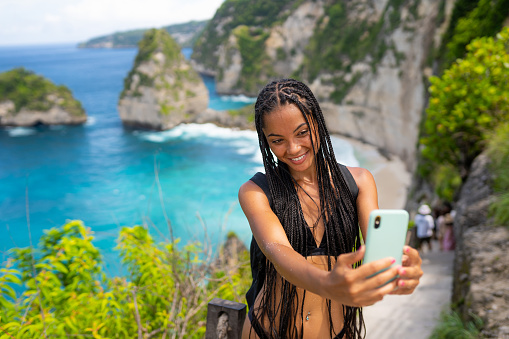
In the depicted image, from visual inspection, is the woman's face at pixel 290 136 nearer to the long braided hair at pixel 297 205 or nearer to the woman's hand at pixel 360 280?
the long braided hair at pixel 297 205

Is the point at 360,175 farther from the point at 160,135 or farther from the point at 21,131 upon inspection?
the point at 21,131

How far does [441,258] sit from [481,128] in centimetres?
330

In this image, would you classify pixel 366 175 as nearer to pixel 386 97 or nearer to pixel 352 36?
pixel 386 97

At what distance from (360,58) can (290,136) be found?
3792cm

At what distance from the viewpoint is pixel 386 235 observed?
4.83ft

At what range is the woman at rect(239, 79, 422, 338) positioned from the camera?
2039mm

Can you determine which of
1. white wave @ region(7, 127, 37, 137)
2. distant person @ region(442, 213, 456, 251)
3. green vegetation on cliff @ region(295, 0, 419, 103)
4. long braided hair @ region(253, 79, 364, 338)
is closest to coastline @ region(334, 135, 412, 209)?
green vegetation on cliff @ region(295, 0, 419, 103)

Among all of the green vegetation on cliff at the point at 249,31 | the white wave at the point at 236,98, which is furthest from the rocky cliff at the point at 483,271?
the white wave at the point at 236,98

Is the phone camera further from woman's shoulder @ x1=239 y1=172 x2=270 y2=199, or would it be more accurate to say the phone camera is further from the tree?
the tree

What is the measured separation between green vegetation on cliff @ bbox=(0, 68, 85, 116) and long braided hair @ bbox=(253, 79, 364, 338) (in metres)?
58.1

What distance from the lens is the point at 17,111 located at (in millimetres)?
52938

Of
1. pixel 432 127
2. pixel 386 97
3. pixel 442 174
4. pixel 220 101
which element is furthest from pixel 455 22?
pixel 220 101

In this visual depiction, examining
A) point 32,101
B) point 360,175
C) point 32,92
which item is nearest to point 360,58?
point 360,175

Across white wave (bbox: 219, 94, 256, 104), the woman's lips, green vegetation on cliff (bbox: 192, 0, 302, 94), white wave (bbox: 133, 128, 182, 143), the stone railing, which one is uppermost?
green vegetation on cliff (bbox: 192, 0, 302, 94)
